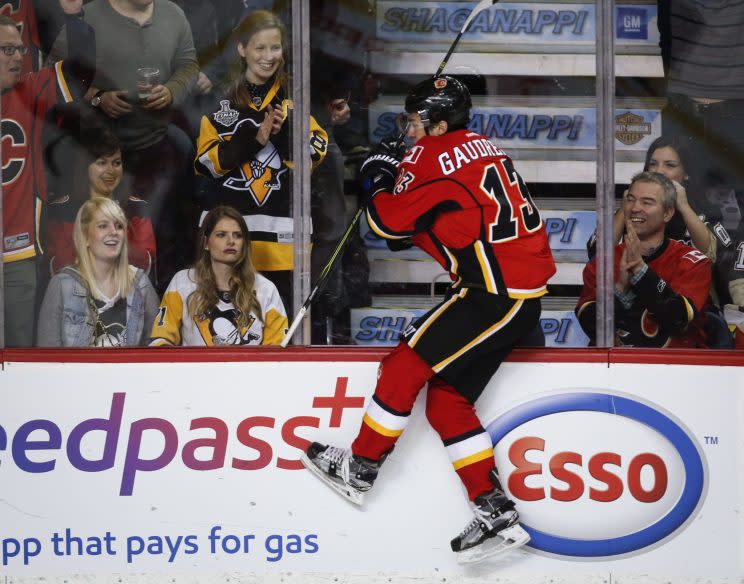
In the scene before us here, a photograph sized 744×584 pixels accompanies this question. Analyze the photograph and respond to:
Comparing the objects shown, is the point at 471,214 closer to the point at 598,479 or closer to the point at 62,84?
the point at 598,479

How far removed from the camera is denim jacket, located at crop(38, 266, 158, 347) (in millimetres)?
3756

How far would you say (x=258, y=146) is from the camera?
12.4ft

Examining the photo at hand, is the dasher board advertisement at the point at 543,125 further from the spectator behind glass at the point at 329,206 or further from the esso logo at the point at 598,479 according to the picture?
the esso logo at the point at 598,479

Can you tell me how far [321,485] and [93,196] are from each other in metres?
1.20

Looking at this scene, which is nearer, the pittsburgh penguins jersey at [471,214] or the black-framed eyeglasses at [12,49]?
the pittsburgh penguins jersey at [471,214]

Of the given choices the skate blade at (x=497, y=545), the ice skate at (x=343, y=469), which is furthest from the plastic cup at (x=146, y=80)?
the skate blade at (x=497, y=545)

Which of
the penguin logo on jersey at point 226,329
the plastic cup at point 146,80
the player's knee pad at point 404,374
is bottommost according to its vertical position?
the player's knee pad at point 404,374

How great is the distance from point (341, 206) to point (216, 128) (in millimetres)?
480

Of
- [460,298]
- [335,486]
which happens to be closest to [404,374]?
[460,298]

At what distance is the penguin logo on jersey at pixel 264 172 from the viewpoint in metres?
3.77

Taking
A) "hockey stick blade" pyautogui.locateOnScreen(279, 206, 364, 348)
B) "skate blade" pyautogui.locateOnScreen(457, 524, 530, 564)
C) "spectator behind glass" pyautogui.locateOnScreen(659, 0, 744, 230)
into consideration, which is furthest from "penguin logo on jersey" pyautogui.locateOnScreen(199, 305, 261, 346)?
"spectator behind glass" pyautogui.locateOnScreen(659, 0, 744, 230)

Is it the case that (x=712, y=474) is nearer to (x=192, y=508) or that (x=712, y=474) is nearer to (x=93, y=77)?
(x=192, y=508)

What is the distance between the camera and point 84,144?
12.3 feet

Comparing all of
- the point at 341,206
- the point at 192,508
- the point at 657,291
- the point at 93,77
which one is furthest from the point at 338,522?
the point at 93,77
